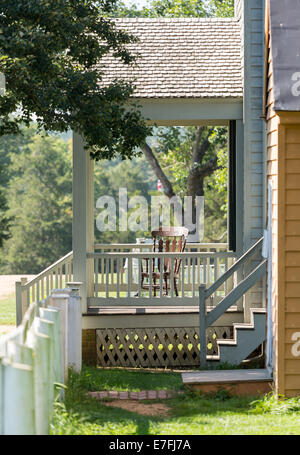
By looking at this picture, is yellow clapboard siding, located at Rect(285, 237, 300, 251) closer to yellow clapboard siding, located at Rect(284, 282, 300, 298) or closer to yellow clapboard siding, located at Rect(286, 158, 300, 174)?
yellow clapboard siding, located at Rect(284, 282, 300, 298)

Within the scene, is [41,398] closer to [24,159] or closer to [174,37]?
[174,37]

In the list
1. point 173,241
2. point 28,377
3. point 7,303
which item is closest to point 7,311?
point 7,303

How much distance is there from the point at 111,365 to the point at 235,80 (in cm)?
482

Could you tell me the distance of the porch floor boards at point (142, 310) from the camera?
36.4ft

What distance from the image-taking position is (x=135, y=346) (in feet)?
36.6

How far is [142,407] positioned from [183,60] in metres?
6.52

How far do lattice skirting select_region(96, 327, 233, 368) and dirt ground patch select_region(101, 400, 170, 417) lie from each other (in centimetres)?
342

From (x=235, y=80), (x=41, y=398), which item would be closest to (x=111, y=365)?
(x=235, y=80)

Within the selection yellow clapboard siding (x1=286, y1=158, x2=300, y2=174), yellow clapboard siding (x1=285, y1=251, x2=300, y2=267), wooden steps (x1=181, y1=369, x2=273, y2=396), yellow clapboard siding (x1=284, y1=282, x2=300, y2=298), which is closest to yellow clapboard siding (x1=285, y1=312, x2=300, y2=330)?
yellow clapboard siding (x1=284, y1=282, x2=300, y2=298)

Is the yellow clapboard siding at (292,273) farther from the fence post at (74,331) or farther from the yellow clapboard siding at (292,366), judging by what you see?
the fence post at (74,331)

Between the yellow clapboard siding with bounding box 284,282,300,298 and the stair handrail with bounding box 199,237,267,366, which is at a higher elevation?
the yellow clapboard siding with bounding box 284,282,300,298

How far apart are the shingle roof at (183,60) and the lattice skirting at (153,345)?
3.60 meters

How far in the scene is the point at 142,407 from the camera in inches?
290

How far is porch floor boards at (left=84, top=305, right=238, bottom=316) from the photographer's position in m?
11.1
